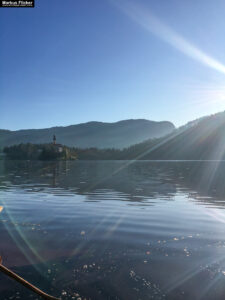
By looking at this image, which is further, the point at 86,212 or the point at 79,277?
the point at 86,212

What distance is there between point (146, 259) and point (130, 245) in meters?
1.63

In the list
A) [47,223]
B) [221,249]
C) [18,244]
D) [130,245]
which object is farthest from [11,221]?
[221,249]

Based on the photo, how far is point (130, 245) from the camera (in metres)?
11.3

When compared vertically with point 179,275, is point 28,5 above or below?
above

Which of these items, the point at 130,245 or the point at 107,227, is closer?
the point at 130,245

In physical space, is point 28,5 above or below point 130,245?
above

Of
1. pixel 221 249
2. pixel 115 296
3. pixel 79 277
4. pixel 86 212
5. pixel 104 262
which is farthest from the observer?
pixel 86 212

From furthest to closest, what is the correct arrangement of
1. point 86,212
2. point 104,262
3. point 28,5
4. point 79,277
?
point 86,212, point 28,5, point 104,262, point 79,277

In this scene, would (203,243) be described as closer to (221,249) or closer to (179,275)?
(221,249)

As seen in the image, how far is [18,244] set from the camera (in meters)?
11.4

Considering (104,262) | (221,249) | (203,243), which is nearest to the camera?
(104,262)

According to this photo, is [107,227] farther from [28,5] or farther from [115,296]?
[28,5]

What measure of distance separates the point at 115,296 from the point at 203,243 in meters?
6.19

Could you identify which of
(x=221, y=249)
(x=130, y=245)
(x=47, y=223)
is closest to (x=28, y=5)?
(x=47, y=223)
